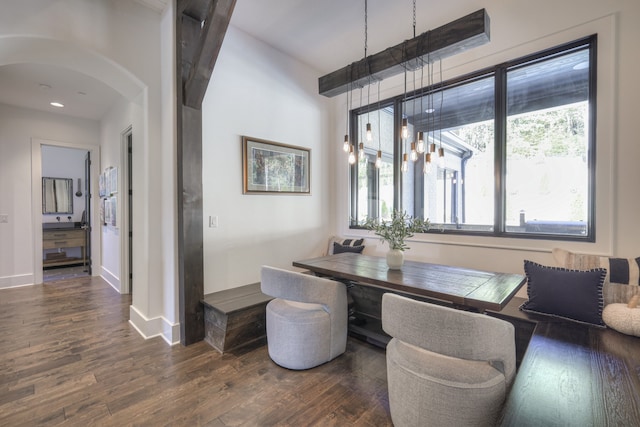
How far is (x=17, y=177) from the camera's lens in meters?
4.57

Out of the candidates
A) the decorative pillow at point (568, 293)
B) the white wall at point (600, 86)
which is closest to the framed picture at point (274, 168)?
the white wall at point (600, 86)

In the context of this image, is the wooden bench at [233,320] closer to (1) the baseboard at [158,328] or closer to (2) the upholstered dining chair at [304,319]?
(1) the baseboard at [158,328]

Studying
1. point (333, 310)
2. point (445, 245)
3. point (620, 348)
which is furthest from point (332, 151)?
point (620, 348)

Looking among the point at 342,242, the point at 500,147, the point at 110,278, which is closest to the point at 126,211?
the point at 110,278

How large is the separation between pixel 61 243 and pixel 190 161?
5437 millimetres

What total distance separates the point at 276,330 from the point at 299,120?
2728 mm

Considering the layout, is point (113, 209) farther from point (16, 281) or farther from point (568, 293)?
point (568, 293)

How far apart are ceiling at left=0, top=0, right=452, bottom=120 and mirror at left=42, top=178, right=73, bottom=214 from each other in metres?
2.40

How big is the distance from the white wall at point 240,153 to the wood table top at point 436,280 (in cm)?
88

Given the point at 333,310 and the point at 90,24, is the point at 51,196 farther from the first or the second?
the point at 333,310

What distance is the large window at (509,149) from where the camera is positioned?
8.46 feet

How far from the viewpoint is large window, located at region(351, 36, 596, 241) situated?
2580 mm

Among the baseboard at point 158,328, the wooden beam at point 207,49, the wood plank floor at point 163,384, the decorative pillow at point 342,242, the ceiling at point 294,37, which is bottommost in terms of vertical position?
Answer: the wood plank floor at point 163,384

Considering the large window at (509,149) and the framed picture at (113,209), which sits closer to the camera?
the large window at (509,149)
